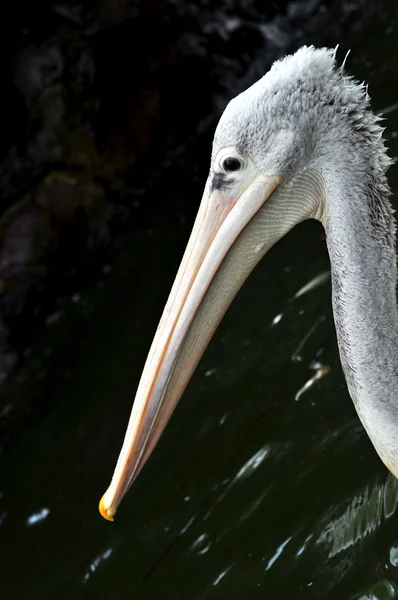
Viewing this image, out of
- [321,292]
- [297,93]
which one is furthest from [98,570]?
[297,93]

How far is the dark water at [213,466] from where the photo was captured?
2984mm

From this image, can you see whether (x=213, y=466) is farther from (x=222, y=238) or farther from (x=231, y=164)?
(x=231, y=164)

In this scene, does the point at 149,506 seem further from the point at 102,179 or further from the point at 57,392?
the point at 102,179

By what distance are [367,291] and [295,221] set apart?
302mm

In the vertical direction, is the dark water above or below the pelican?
below

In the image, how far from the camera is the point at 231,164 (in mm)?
2188

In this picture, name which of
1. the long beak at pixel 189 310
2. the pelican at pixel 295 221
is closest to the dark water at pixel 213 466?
the pelican at pixel 295 221

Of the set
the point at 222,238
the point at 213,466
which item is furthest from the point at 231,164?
the point at 213,466

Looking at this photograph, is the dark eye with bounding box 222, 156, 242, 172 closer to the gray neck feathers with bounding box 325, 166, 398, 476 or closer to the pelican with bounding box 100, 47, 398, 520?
the pelican with bounding box 100, 47, 398, 520

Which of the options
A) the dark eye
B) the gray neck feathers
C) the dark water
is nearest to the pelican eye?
the dark eye

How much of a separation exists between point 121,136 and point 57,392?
1.88 m

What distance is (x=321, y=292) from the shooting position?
13.5ft

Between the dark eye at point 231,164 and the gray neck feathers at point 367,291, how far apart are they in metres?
0.25

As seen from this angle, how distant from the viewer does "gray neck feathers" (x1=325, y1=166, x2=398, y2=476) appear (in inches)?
85.2
